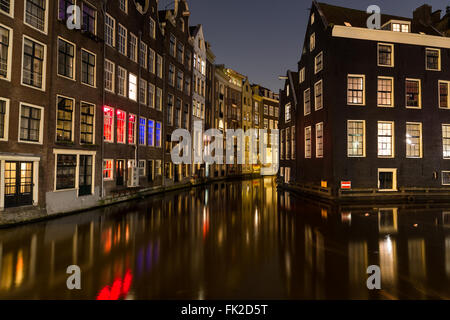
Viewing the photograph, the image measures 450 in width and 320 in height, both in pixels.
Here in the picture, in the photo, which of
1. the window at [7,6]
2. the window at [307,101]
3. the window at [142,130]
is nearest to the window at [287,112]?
the window at [307,101]

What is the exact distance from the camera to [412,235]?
12539 mm

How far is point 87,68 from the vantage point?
20.6 metres

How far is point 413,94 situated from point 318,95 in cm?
904

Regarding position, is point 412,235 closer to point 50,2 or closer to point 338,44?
point 338,44

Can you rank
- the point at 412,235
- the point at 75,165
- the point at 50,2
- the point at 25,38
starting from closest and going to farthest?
the point at 412,235
the point at 25,38
the point at 50,2
the point at 75,165

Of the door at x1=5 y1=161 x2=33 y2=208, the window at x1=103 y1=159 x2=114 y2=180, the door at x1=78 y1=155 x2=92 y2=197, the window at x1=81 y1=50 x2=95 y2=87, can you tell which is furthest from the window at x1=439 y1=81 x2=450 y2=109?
the door at x1=5 y1=161 x2=33 y2=208

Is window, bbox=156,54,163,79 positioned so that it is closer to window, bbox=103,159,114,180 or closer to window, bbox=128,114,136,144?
window, bbox=128,114,136,144

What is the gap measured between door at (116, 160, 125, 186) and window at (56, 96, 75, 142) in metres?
5.93

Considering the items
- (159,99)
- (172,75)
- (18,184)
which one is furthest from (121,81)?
(18,184)

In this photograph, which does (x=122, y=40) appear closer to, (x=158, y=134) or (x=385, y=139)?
(x=158, y=134)

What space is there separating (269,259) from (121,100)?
68.7ft

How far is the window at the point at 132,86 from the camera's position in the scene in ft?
86.2
